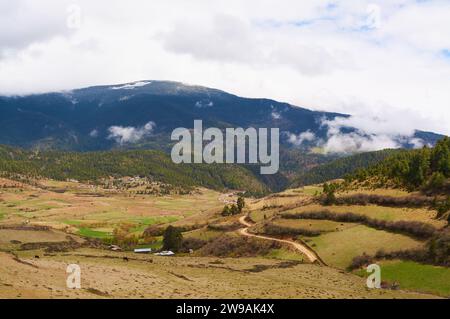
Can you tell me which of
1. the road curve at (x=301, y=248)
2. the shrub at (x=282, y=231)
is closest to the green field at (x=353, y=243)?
the road curve at (x=301, y=248)

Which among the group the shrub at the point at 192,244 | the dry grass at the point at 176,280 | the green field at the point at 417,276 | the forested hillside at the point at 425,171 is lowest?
the shrub at the point at 192,244

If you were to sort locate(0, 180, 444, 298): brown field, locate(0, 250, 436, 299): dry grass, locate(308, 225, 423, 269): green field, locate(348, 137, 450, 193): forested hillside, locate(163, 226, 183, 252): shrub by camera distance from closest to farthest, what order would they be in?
1. locate(0, 250, 436, 299): dry grass
2. locate(0, 180, 444, 298): brown field
3. locate(308, 225, 423, 269): green field
4. locate(348, 137, 450, 193): forested hillside
5. locate(163, 226, 183, 252): shrub

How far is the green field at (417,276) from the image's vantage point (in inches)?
3430

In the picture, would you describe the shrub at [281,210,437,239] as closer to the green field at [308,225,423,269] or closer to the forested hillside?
the green field at [308,225,423,269]

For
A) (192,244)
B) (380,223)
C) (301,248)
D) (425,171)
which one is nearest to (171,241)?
(192,244)

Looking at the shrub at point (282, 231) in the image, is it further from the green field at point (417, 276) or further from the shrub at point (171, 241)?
the green field at point (417, 276)

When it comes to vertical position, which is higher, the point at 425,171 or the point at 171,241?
the point at 425,171

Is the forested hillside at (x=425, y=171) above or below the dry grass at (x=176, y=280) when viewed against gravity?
above

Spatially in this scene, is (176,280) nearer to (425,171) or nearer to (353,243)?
(353,243)

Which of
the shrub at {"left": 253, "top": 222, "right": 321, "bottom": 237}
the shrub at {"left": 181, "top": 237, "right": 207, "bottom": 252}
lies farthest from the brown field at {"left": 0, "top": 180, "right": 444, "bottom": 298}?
the shrub at {"left": 181, "top": 237, "right": 207, "bottom": 252}

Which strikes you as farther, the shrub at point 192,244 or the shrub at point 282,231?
the shrub at point 192,244

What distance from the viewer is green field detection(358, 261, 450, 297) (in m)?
87.1

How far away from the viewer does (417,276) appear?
308 feet
